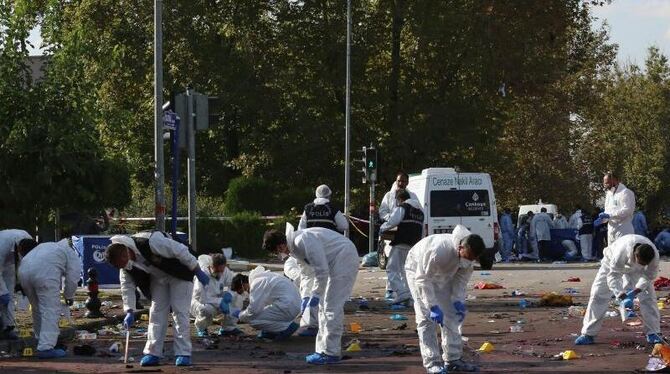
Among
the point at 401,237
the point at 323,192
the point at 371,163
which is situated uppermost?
the point at 371,163

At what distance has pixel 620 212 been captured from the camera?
19562 millimetres

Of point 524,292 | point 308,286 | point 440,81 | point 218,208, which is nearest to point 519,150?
point 440,81

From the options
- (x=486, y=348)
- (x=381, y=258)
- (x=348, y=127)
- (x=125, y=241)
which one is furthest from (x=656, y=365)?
(x=348, y=127)

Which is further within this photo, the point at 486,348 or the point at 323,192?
the point at 323,192

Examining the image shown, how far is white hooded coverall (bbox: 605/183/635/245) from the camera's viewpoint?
19594mm

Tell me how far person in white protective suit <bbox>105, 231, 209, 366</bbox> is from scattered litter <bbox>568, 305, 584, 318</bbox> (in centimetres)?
665

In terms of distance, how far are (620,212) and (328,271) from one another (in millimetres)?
7285

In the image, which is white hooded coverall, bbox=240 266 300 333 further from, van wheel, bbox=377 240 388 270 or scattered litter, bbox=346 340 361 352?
van wheel, bbox=377 240 388 270

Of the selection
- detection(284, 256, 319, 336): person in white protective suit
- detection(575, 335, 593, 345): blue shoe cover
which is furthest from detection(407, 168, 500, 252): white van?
detection(575, 335, 593, 345): blue shoe cover

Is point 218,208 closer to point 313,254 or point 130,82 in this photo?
point 130,82

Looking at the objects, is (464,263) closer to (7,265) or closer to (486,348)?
(486,348)

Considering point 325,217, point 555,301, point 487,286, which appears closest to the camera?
point 325,217

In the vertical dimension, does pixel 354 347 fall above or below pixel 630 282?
below

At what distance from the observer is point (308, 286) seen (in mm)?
15820
